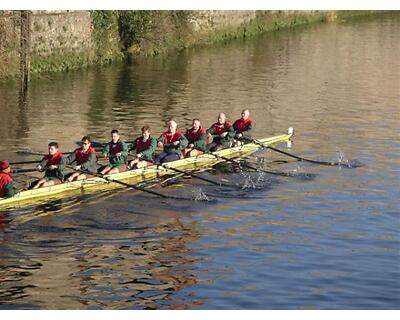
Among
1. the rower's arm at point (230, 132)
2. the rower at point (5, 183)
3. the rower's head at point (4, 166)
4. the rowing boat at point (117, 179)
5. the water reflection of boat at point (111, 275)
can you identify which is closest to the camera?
the water reflection of boat at point (111, 275)

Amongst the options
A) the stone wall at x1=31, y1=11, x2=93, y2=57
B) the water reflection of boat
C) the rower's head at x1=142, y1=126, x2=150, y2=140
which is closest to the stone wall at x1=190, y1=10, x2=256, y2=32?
the stone wall at x1=31, y1=11, x2=93, y2=57

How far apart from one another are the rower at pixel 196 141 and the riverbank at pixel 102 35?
17555 millimetres

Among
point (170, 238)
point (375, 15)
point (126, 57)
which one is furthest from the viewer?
point (375, 15)

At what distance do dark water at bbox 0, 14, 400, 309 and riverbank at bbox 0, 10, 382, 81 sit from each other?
209 centimetres

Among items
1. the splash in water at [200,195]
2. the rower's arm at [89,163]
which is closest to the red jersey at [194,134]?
the splash in water at [200,195]

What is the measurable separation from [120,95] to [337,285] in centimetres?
2917

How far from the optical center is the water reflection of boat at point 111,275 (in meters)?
19.7

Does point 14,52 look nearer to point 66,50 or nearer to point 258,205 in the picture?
point 66,50

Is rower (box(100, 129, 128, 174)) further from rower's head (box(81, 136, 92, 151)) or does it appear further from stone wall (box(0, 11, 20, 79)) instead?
stone wall (box(0, 11, 20, 79))

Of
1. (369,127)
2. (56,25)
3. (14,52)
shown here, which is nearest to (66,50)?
(56,25)

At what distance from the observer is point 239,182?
31.0 m

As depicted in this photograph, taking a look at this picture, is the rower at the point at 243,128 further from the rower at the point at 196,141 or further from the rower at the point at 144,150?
the rower at the point at 144,150

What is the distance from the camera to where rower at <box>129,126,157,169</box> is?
1198 inches

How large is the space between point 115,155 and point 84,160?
1.26m
